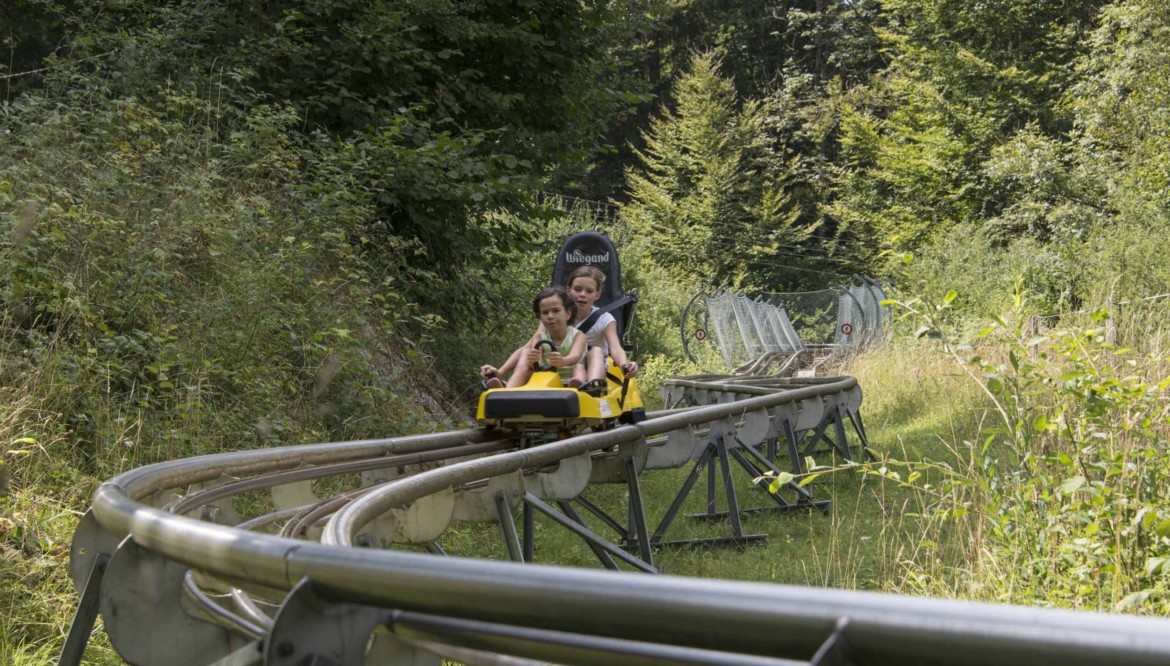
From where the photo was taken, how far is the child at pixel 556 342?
21.1ft

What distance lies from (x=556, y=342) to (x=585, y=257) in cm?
132

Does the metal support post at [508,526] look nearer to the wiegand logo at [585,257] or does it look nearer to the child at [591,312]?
the child at [591,312]

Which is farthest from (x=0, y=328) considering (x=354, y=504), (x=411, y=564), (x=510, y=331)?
(x=510, y=331)

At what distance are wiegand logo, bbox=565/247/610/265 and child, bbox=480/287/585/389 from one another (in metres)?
1.13

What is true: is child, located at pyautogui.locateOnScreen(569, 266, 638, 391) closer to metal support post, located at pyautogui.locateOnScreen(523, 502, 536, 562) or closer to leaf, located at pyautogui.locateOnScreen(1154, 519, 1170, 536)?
metal support post, located at pyautogui.locateOnScreen(523, 502, 536, 562)

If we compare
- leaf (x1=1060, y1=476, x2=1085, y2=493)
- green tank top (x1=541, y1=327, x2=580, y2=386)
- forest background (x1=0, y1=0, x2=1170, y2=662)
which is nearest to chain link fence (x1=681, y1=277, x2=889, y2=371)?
forest background (x1=0, y1=0, x2=1170, y2=662)

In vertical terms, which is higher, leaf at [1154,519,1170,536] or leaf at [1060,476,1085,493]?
leaf at [1060,476,1085,493]

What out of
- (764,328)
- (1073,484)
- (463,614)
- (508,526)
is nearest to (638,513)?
(508,526)

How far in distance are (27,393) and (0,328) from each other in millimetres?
416

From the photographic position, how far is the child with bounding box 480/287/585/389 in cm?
642

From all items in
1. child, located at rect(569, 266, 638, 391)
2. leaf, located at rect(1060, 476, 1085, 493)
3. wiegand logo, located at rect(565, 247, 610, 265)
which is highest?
wiegand logo, located at rect(565, 247, 610, 265)

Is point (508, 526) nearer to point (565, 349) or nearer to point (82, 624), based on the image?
point (82, 624)

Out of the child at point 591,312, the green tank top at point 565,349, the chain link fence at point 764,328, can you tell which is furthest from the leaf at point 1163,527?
the chain link fence at point 764,328

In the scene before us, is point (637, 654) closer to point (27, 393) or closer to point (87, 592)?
point (87, 592)
